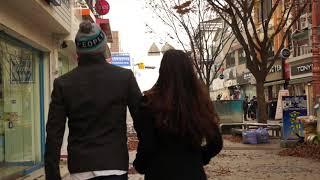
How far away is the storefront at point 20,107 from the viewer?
972 cm

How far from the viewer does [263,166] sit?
11.7 metres

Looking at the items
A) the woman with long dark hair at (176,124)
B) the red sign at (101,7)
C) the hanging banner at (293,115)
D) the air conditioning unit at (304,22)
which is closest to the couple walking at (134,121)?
the woman with long dark hair at (176,124)

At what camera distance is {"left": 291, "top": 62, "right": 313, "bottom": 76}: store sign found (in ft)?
124

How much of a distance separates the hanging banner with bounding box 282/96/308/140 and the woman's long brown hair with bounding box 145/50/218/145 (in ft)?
42.8

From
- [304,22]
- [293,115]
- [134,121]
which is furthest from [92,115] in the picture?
[304,22]

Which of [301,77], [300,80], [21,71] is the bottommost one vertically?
[21,71]

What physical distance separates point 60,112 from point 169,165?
0.75 metres

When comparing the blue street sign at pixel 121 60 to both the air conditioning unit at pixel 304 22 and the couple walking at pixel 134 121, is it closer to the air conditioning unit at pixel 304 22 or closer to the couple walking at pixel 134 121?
the air conditioning unit at pixel 304 22

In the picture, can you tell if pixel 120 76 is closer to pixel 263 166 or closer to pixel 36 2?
pixel 36 2

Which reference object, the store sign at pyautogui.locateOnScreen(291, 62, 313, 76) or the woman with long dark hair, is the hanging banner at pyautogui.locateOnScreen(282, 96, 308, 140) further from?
the store sign at pyautogui.locateOnScreen(291, 62, 313, 76)

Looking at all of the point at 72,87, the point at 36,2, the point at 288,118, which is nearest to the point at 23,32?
the point at 36,2

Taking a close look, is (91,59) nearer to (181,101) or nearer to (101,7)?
(181,101)

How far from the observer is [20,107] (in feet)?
36.1

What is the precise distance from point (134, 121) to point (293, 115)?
551 inches
